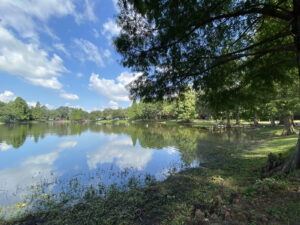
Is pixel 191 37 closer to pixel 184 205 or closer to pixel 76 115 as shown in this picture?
pixel 184 205

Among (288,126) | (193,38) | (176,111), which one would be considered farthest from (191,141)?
(176,111)

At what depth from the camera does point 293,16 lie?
3.40 meters

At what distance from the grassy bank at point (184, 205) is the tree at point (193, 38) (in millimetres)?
1746

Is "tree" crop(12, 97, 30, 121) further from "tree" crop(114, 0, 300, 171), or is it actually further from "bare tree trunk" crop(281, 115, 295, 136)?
"bare tree trunk" crop(281, 115, 295, 136)

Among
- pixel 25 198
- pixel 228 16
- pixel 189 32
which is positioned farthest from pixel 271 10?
pixel 25 198

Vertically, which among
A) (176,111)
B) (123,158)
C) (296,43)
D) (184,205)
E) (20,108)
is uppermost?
(20,108)

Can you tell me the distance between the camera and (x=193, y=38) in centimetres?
358

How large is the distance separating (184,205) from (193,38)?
4.11m

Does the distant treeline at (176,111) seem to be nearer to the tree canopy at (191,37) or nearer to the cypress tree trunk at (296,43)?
the tree canopy at (191,37)

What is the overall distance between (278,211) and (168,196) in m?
2.50

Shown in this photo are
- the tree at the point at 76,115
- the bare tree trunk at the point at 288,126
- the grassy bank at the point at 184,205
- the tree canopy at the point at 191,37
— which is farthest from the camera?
the tree at the point at 76,115

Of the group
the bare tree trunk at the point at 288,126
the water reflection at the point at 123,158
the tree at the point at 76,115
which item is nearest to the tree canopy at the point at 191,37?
the water reflection at the point at 123,158

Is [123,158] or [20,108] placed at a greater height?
[20,108]

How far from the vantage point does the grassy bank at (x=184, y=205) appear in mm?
2375
